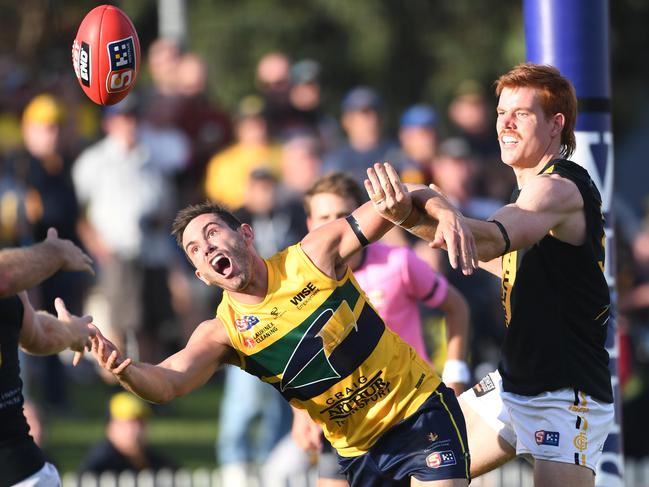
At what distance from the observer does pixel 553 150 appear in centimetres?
→ 581

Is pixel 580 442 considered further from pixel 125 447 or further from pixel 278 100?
pixel 278 100

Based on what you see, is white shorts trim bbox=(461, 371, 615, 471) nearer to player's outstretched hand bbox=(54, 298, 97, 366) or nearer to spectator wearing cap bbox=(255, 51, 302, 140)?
player's outstretched hand bbox=(54, 298, 97, 366)

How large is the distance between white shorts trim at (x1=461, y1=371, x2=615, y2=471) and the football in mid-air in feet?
8.09

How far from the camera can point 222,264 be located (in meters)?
5.63

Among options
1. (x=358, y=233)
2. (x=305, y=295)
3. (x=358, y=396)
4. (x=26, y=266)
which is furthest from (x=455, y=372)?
(x=26, y=266)

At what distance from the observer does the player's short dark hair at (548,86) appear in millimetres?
5754

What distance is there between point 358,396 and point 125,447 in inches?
177

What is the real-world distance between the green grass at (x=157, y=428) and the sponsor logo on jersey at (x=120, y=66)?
167 inches

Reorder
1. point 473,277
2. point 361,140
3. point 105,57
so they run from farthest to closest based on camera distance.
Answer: point 361,140
point 473,277
point 105,57

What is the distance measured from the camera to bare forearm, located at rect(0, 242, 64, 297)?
17.9 feet

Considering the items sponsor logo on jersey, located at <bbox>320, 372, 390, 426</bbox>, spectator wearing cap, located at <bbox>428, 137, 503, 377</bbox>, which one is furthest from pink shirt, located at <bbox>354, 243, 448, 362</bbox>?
spectator wearing cap, located at <bbox>428, 137, 503, 377</bbox>

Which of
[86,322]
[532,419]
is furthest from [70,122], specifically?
[532,419]

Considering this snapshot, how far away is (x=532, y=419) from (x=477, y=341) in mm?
5624

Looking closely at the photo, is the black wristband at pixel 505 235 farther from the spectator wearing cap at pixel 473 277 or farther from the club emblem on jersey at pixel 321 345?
the spectator wearing cap at pixel 473 277
